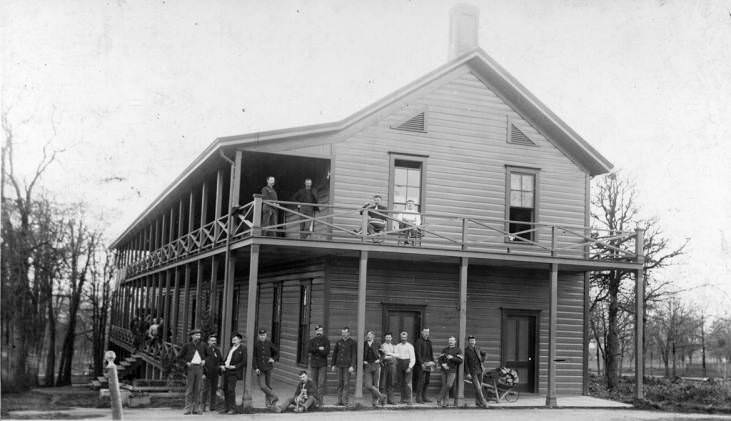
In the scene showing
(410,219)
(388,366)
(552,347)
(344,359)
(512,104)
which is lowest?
(388,366)

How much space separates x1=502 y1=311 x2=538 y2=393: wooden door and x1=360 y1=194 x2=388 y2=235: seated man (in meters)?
4.76

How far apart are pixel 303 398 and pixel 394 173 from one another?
6.80 meters

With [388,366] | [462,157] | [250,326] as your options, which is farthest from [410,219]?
[250,326]

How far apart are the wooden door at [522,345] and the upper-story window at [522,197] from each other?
7.47 ft

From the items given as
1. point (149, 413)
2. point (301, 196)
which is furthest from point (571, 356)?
point (149, 413)

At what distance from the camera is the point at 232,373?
602 inches

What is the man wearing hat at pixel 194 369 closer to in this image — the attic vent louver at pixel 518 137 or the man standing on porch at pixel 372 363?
the man standing on porch at pixel 372 363

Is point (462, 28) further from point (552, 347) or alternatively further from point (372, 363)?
point (372, 363)

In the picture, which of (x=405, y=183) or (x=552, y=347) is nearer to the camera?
(x=552, y=347)

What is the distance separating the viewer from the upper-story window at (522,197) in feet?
68.6

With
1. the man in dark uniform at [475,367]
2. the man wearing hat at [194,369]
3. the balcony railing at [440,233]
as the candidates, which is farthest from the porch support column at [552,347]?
the man wearing hat at [194,369]

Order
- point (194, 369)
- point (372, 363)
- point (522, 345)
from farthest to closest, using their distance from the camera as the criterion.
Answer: point (522, 345) < point (372, 363) < point (194, 369)

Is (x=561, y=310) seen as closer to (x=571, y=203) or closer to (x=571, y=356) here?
(x=571, y=356)

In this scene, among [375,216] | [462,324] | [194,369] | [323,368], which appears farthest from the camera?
[375,216]
